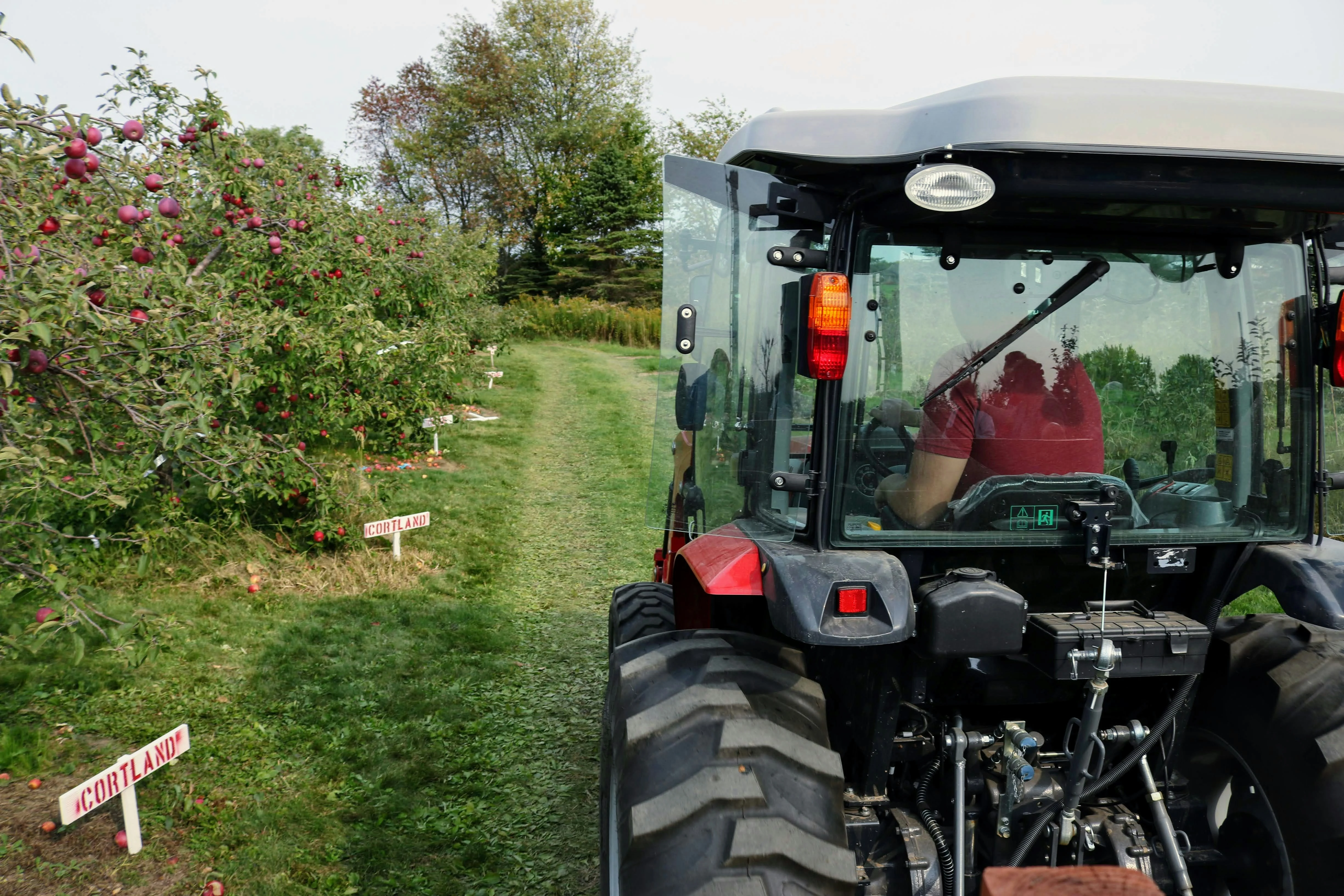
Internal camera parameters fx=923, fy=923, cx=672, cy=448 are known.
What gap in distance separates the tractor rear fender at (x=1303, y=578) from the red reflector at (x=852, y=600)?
1.13m

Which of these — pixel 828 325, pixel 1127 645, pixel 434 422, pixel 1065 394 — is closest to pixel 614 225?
pixel 434 422

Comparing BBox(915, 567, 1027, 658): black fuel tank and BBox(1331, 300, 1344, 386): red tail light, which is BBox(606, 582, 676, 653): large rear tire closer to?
BBox(915, 567, 1027, 658): black fuel tank

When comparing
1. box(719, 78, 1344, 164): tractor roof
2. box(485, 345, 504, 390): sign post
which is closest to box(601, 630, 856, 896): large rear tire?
box(719, 78, 1344, 164): tractor roof

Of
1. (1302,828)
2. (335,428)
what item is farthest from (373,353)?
(1302,828)

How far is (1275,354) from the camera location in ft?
7.88

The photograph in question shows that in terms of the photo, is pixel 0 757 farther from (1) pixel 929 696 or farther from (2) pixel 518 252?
(2) pixel 518 252

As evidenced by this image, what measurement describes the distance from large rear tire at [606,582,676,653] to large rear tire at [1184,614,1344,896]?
5.89 ft

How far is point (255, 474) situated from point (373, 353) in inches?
56.6

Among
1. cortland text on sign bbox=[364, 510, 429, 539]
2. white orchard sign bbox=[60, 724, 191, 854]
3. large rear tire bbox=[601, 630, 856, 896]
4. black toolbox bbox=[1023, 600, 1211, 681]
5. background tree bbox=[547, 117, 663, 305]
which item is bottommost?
white orchard sign bbox=[60, 724, 191, 854]

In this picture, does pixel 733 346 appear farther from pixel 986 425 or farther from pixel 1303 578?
pixel 1303 578

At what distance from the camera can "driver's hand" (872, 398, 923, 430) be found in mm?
2225

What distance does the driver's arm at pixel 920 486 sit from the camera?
225 centimetres

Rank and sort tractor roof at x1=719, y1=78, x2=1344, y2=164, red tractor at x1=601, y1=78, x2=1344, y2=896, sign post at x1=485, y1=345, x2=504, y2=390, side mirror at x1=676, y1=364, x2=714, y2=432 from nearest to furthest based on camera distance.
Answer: tractor roof at x1=719, y1=78, x2=1344, y2=164 < red tractor at x1=601, y1=78, x2=1344, y2=896 < side mirror at x1=676, y1=364, x2=714, y2=432 < sign post at x1=485, y1=345, x2=504, y2=390

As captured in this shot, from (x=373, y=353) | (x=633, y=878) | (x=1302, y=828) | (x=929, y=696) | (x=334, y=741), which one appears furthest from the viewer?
(x=373, y=353)
